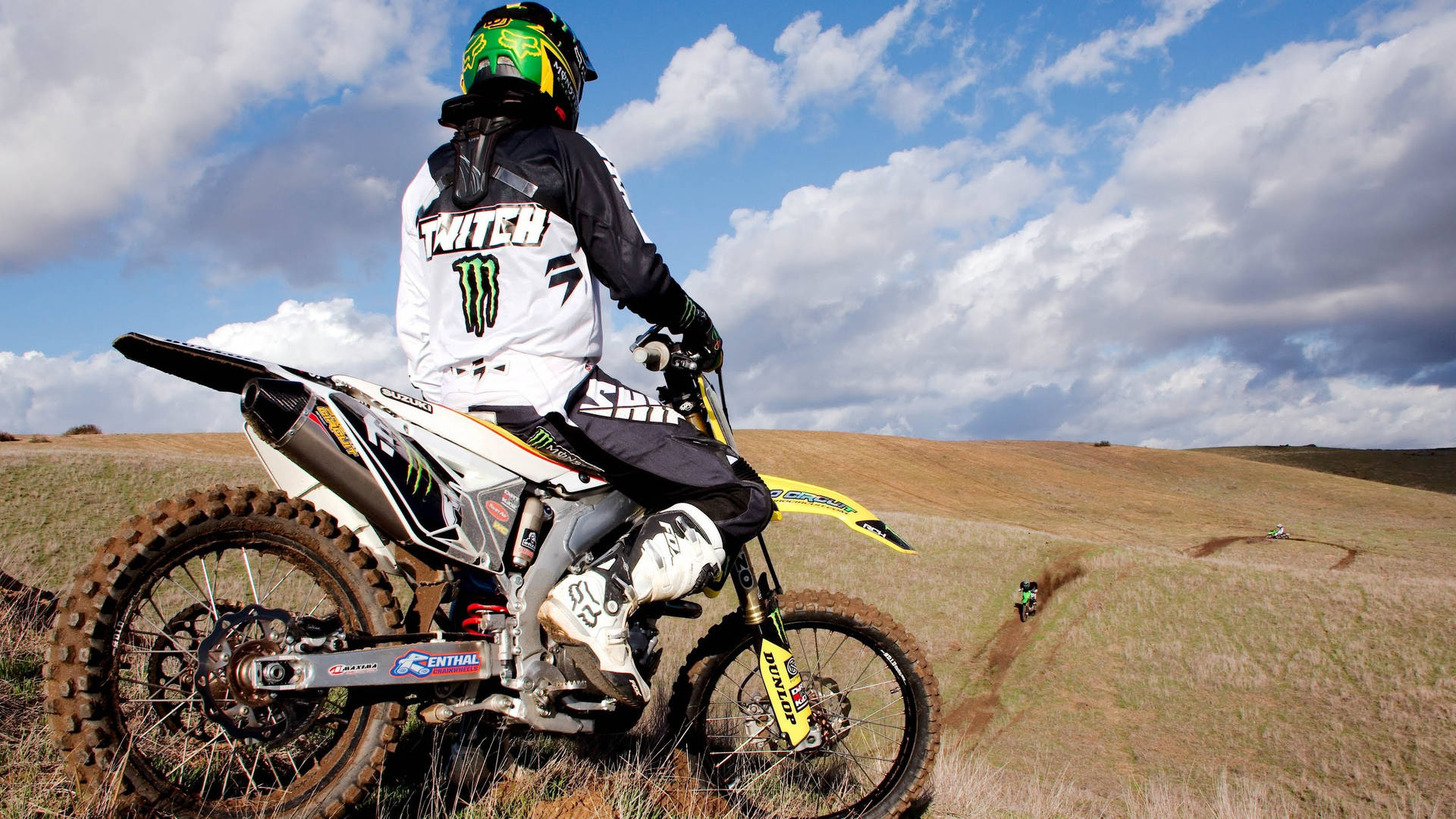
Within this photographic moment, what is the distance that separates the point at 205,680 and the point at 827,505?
2.41m

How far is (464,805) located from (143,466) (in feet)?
50.2

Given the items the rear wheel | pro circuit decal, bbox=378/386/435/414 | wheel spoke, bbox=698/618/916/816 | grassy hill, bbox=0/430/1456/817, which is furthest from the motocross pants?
grassy hill, bbox=0/430/1456/817

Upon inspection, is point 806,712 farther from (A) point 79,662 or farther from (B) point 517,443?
(A) point 79,662

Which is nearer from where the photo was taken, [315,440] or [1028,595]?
[315,440]

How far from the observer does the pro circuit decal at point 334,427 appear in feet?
8.72

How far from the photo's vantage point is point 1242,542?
33.9 meters

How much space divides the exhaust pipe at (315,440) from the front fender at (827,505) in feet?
5.32

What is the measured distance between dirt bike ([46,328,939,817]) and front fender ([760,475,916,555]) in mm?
421

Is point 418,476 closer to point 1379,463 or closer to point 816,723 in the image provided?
point 816,723

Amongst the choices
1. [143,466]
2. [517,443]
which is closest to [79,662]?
[517,443]

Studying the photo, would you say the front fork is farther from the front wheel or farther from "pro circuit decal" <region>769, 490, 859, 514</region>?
"pro circuit decal" <region>769, 490, 859, 514</region>

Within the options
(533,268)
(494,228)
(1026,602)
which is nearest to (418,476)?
(533,268)

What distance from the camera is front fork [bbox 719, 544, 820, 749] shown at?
3.63 meters

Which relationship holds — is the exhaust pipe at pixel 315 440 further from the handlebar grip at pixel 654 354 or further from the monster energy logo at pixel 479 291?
the handlebar grip at pixel 654 354
